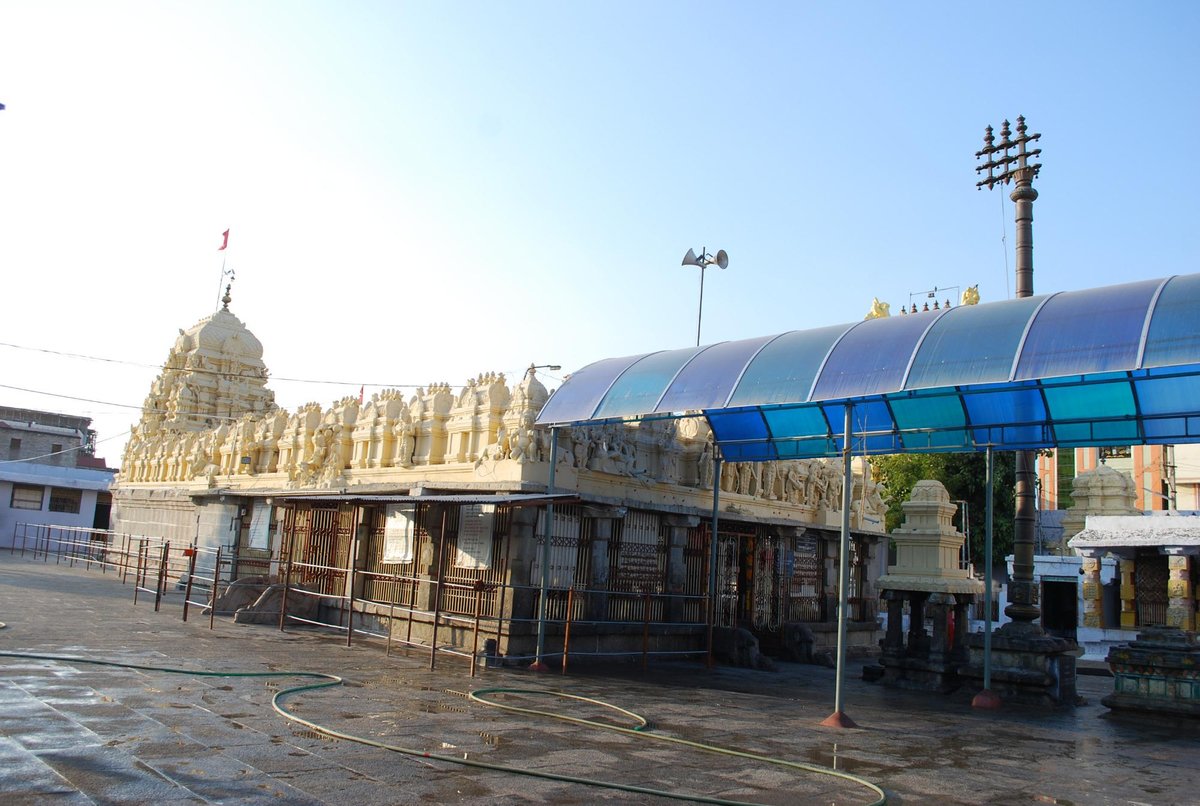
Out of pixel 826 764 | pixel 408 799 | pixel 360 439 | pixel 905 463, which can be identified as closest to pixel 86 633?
pixel 360 439

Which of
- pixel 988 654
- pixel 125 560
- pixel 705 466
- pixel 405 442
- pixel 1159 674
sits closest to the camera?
pixel 1159 674

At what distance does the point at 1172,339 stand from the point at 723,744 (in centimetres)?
595

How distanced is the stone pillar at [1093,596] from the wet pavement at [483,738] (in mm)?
A: 17426

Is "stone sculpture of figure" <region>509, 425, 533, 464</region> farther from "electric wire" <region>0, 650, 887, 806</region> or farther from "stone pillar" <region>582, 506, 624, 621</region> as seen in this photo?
"electric wire" <region>0, 650, 887, 806</region>

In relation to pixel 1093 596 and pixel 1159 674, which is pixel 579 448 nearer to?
pixel 1159 674

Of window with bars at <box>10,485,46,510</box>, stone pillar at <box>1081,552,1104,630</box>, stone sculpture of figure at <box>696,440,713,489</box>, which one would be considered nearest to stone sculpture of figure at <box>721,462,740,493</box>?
stone sculpture of figure at <box>696,440,713,489</box>

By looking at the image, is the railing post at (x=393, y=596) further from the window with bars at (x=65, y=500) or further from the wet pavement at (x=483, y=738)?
the window with bars at (x=65, y=500)

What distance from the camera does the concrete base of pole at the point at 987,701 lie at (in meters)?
13.0

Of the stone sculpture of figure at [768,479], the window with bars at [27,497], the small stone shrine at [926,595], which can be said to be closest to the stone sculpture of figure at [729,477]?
the stone sculpture of figure at [768,479]

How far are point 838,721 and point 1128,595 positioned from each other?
72.5 feet

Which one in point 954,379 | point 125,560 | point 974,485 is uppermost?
point 974,485

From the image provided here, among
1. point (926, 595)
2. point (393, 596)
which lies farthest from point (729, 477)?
point (393, 596)

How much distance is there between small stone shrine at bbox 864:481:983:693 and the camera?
598 inches

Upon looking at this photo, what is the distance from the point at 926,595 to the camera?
15.9m
